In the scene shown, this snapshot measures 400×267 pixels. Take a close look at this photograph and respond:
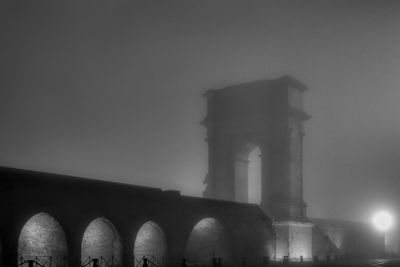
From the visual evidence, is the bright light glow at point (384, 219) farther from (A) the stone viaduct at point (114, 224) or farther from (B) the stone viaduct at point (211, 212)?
(A) the stone viaduct at point (114, 224)

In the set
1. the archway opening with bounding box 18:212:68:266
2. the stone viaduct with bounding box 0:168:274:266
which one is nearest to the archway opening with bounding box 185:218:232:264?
the stone viaduct with bounding box 0:168:274:266

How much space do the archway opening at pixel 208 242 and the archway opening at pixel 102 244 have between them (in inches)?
299

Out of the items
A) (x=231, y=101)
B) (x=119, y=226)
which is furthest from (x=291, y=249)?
(x=119, y=226)

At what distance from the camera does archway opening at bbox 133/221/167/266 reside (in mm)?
34656

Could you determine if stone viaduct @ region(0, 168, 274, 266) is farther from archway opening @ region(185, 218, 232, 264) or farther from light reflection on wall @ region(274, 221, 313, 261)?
light reflection on wall @ region(274, 221, 313, 261)

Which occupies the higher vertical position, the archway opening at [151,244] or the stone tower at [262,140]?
the stone tower at [262,140]

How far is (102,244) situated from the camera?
3272 centimetres

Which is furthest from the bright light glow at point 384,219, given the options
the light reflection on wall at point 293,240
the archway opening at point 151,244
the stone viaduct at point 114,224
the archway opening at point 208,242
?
the archway opening at point 151,244

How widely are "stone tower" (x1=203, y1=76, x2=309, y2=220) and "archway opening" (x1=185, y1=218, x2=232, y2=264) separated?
979 cm

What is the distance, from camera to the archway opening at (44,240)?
2941 centimetres

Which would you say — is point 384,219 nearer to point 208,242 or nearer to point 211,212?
point 208,242

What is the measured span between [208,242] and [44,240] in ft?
43.0

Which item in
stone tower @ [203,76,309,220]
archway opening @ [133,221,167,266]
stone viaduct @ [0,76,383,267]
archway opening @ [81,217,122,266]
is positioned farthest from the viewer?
stone tower @ [203,76,309,220]

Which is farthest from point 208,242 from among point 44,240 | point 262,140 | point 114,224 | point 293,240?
point 262,140
